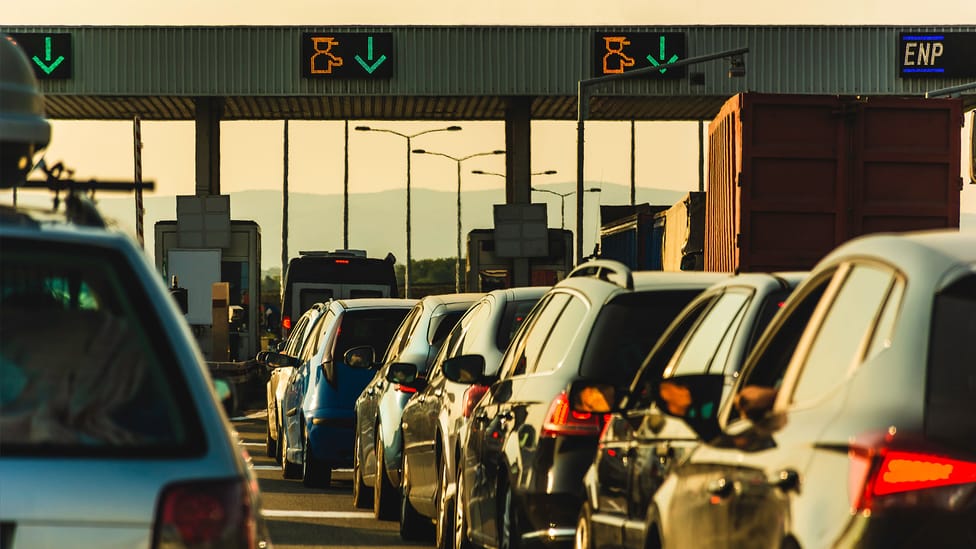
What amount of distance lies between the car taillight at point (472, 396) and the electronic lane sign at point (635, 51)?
106 feet

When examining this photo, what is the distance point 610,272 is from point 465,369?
1.91m

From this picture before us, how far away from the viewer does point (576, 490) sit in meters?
8.81

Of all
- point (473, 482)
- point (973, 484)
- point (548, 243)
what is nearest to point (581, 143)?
point (548, 243)

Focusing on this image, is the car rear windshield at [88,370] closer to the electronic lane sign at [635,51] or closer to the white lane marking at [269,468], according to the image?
the white lane marking at [269,468]

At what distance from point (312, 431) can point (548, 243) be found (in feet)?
81.8

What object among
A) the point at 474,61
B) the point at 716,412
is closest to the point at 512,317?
the point at 716,412

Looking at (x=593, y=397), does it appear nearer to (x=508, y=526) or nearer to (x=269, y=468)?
(x=508, y=526)

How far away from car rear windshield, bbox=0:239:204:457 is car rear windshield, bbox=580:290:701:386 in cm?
436

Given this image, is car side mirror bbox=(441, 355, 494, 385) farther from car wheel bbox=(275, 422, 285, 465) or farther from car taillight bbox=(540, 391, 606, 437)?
car wheel bbox=(275, 422, 285, 465)

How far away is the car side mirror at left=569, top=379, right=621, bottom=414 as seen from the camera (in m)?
7.60

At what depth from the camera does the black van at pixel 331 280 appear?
4400cm

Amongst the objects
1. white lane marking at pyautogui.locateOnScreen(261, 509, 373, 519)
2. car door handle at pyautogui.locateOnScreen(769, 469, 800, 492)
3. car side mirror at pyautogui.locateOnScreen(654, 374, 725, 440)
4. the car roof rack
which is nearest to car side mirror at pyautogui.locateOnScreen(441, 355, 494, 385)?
white lane marking at pyautogui.locateOnScreen(261, 509, 373, 519)

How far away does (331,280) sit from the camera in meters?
44.2

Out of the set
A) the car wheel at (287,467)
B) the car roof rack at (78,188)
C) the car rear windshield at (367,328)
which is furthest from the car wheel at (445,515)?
the car wheel at (287,467)
